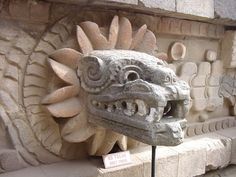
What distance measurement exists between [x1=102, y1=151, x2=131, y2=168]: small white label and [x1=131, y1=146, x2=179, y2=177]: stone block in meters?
0.13

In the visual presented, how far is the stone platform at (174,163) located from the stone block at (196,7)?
99 cm

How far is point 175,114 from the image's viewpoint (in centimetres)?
149

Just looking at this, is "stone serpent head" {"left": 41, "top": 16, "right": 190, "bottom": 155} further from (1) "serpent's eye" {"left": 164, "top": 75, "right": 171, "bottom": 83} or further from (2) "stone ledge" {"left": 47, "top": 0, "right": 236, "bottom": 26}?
(2) "stone ledge" {"left": 47, "top": 0, "right": 236, "bottom": 26}

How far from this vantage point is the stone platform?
5.84ft

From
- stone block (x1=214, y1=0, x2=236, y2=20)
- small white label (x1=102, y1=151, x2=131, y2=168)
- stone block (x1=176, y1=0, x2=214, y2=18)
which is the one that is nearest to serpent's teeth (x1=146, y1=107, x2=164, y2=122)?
small white label (x1=102, y1=151, x2=131, y2=168)

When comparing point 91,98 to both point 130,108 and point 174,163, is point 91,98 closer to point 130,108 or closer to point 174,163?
point 130,108

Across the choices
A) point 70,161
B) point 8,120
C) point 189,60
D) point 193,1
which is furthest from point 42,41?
point 189,60

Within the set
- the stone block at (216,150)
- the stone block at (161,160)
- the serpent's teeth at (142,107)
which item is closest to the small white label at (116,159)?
the stone block at (161,160)

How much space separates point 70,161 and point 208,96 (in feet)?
4.57

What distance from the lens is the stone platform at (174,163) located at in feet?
5.84

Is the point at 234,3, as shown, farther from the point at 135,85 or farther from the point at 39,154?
the point at 39,154

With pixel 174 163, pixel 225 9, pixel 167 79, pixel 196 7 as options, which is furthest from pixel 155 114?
pixel 225 9

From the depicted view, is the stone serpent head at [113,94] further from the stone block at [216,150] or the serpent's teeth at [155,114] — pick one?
the stone block at [216,150]

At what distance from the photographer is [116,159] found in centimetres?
194
